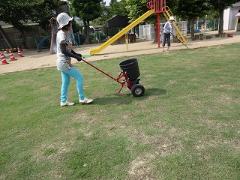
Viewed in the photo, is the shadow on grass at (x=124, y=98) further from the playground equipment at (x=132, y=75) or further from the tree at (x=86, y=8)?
the tree at (x=86, y=8)

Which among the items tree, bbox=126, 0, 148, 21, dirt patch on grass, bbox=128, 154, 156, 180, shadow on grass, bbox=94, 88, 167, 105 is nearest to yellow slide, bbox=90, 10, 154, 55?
tree, bbox=126, 0, 148, 21

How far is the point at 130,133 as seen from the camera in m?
4.55

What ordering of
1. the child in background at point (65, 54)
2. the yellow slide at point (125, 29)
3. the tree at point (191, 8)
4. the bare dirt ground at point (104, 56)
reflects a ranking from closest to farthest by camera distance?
the child in background at point (65, 54), the bare dirt ground at point (104, 56), the yellow slide at point (125, 29), the tree at point (191, 8)

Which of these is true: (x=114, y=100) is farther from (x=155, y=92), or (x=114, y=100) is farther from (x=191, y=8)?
(x=191, y=8)

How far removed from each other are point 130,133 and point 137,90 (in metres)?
1.93

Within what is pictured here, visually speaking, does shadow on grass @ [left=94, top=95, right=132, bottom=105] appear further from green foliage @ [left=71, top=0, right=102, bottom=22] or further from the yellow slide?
green foliage @ [left=71, top=0, right=102, bottom=22]

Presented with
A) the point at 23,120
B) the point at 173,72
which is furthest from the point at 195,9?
the point at 23,120

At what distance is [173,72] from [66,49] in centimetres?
414

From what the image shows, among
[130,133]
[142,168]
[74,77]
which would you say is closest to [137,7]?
[74,77]

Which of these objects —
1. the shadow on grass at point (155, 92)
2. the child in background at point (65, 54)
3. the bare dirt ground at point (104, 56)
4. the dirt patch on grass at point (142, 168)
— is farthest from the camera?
the bare dirt ground at point (104, 56)

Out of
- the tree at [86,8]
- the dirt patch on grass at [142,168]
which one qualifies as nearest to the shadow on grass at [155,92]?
the dirt patch on grass at [142,168]

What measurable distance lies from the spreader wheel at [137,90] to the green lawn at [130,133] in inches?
5.2

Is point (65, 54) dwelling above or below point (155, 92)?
above

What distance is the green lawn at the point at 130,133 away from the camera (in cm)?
358
